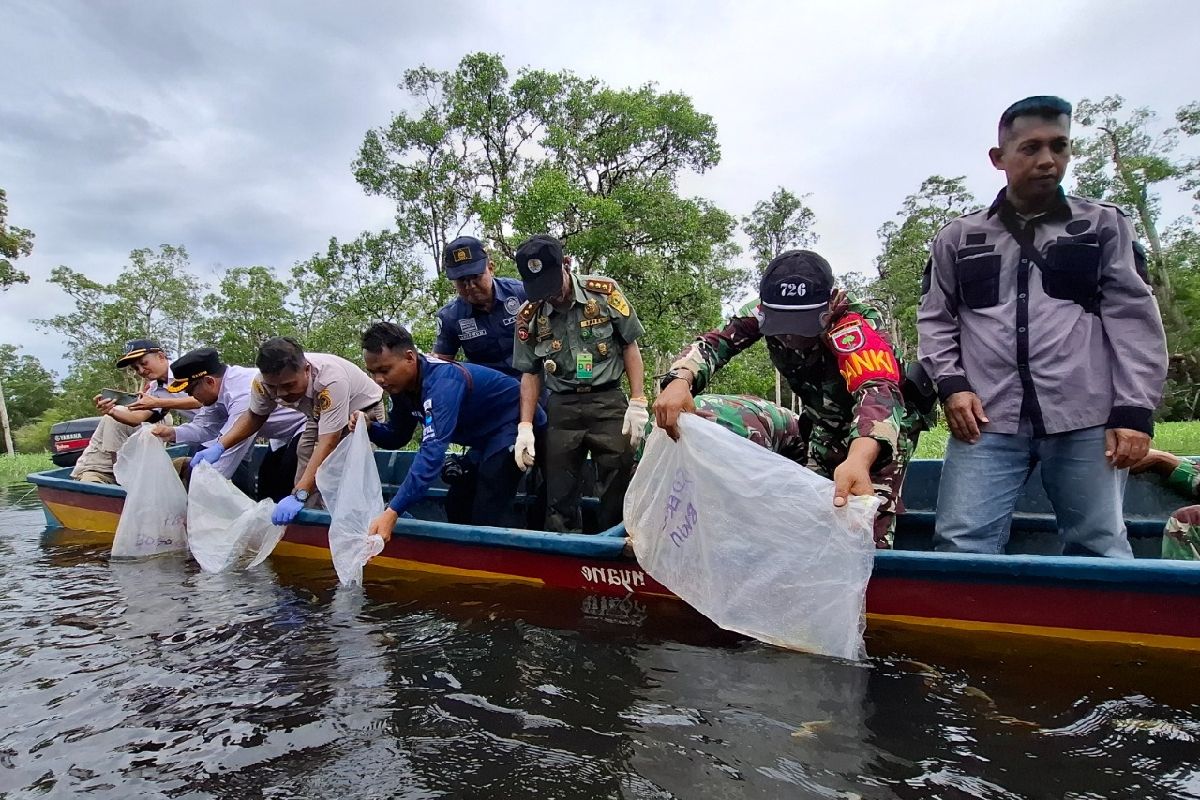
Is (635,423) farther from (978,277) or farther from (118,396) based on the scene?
(118,396)

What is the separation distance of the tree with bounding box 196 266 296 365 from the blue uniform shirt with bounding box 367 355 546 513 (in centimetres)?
1889

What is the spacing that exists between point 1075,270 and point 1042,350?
0.25 meters

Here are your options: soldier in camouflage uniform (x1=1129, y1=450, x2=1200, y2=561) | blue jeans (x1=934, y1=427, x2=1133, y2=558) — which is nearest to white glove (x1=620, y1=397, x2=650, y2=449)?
blue jeans (x1=934, y1=427, x2=1133, y2=558)

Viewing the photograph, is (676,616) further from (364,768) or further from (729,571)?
(364,768)

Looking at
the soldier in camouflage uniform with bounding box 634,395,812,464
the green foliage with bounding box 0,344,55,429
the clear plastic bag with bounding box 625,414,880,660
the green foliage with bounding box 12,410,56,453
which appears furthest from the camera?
the green foliage with bounding box 0,344,55,429

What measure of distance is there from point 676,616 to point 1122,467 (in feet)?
5.15

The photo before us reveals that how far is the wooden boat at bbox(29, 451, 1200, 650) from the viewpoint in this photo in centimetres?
207

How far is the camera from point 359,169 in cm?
1414

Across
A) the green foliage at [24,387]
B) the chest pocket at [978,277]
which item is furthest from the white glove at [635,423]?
the green foliage at [24,387]

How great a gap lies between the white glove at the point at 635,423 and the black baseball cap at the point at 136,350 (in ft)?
12.8

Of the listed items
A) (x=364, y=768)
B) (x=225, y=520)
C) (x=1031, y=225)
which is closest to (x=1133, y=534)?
(x=1031, y=225)

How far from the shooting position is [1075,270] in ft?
7.08

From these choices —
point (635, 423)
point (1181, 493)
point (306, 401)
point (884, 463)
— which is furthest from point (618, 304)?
point (1181, 493)

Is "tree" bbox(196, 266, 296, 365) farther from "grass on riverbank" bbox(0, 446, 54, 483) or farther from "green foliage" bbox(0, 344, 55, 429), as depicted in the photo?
"green foliage" bbox(0, 344, 55, 429)
